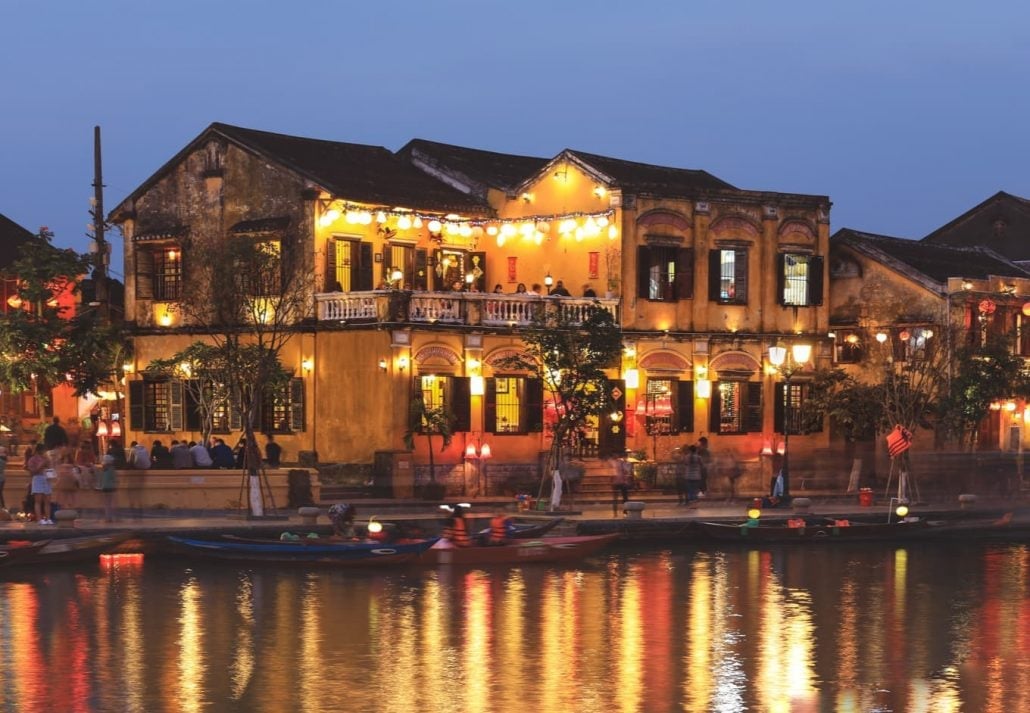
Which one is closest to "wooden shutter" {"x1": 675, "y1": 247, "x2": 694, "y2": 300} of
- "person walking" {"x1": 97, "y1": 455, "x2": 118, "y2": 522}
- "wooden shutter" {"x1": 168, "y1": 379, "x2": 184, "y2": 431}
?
"wooden shutter" {"x1": 168, "y1": 379, "x2": 184, "y2": 431}

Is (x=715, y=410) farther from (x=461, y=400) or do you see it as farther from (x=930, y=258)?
(x=930, y=258)

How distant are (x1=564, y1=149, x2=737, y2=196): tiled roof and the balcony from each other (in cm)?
346

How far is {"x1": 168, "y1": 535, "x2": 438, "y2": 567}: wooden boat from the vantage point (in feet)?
103

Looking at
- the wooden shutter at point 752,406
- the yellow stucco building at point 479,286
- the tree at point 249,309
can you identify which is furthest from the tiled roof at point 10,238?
the wooden shutter at point 752,406

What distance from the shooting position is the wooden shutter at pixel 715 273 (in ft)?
163

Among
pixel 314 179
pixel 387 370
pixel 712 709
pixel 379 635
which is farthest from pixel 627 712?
pixel 314 179

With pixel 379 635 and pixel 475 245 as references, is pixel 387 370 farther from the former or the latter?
pixel 379 635

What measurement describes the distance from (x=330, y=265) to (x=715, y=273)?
429 inches

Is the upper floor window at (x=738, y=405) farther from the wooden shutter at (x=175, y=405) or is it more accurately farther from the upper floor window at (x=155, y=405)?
the upper floor window at (x=155, y=405)

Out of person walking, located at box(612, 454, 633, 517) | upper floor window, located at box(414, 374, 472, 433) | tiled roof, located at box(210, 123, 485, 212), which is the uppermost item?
tiled roof, located at box(210, 123, 485, 212)

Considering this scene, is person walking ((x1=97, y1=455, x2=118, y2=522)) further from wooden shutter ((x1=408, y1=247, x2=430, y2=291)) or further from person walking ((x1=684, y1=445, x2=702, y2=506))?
wooden shutter ((x1=408, y1=247, x2=430, y2=291))

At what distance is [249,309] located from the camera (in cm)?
4253

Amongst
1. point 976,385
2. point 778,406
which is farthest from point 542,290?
point 976,385

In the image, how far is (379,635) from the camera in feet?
77.3
